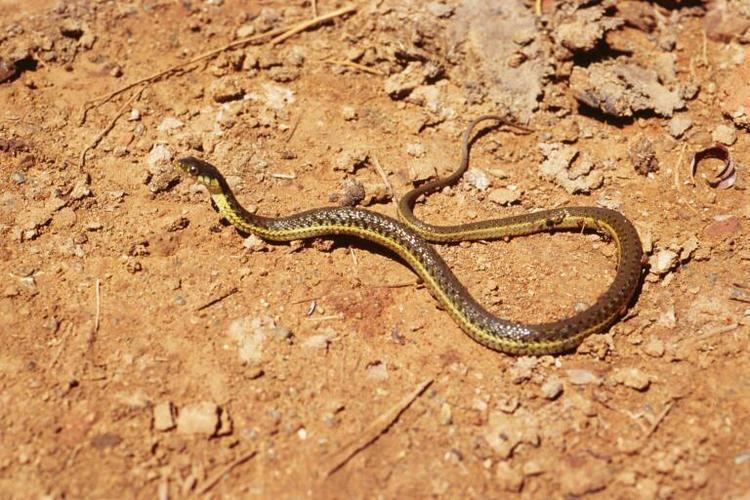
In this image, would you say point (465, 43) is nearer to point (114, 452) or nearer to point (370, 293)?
point (370, 293)

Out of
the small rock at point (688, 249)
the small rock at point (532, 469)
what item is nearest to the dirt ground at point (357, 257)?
the small rock at point (532, 469)

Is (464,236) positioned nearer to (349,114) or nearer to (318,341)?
(318,341)

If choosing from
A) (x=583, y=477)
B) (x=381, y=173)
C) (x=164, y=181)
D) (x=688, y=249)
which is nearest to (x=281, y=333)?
(x=164, y=181)

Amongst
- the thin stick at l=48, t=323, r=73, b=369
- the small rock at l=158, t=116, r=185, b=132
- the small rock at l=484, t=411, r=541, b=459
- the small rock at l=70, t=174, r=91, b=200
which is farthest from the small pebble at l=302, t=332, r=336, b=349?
the small rock at l=158, t=116, r=185, b=132

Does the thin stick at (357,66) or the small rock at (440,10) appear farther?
the thin stick at (357,66)

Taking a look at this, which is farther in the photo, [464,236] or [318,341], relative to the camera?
[464,236]

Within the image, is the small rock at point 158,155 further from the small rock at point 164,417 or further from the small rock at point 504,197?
the small rock at point 504,197

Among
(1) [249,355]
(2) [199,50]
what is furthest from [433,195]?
(2) [199,50]
